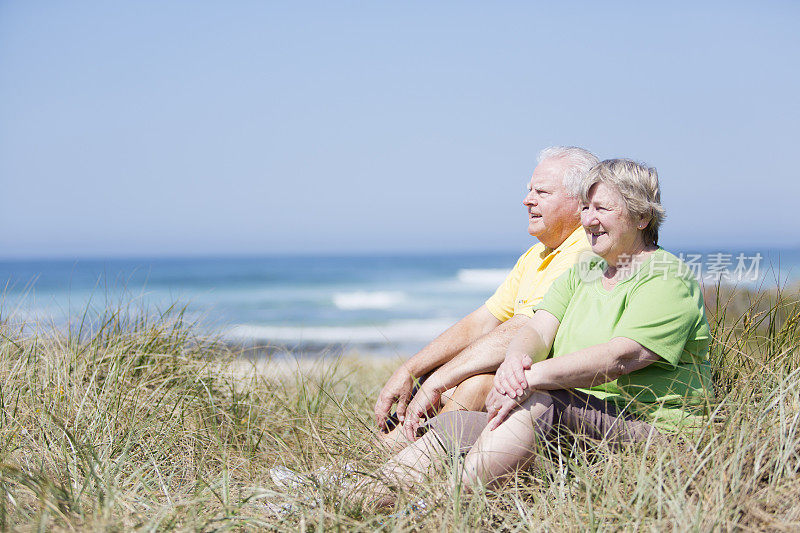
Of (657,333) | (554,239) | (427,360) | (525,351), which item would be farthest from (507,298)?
(657,333)

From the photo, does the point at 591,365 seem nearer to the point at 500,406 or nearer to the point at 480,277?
the point at 500,406

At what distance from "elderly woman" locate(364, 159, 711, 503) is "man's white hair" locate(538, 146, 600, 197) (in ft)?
2.02

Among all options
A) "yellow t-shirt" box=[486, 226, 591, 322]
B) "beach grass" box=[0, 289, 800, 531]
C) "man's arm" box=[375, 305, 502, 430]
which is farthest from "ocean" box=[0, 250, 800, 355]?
"yellow t-shirt" box=[486, 226, 591, 322]

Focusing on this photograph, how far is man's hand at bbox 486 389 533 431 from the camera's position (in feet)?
8.64

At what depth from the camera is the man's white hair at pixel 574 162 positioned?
11.4 ft

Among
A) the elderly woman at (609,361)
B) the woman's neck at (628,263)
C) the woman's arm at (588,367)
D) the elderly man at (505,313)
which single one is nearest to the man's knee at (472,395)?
the elderly man at (505,313)

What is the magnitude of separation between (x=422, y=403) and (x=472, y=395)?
0.26 meters

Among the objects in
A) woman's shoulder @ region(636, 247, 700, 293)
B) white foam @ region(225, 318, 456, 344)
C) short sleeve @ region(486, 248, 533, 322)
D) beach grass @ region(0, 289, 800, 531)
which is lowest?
white foam @ region(225, 318, 456, 344)

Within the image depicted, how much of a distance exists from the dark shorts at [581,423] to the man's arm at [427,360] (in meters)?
0.76

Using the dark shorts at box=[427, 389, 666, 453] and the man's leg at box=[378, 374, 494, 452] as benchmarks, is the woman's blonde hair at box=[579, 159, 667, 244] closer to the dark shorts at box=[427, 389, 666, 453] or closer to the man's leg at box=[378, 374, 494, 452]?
the dark shorts at box=[427, 389, 666, 453]

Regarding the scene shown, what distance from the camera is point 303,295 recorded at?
30.4m

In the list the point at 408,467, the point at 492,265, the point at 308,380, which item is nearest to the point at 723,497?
the point at 408,467

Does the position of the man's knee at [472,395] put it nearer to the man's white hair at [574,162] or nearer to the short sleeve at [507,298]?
the short sleeve at [507,298]

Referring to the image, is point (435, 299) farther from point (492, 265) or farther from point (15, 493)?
point (15, 493)
